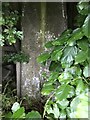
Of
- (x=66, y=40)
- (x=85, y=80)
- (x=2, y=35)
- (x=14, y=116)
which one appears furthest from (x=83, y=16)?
(x=2, y=35)

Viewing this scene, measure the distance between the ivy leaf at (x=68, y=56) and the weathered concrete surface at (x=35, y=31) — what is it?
4.63 ft

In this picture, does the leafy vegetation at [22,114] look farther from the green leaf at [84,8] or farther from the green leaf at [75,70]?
the green leaf at [84,8]

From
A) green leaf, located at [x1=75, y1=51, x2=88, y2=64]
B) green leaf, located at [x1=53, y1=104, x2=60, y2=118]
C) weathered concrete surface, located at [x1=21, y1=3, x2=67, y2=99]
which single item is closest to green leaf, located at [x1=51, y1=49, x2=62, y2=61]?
green leaf, located at [x1=75, y1=51, x2=88, y2=64]

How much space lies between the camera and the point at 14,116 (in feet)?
2.88

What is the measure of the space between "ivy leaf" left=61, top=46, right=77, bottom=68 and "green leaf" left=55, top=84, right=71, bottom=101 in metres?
0.11

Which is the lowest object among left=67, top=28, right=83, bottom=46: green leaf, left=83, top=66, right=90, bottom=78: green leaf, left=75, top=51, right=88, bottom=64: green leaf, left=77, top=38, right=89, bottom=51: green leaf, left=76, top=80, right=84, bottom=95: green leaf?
left=76, top=80, right=84, bottom=95: green leaf

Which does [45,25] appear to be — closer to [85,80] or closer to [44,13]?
[44,13]

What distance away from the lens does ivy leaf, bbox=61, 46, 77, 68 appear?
1.02 metres

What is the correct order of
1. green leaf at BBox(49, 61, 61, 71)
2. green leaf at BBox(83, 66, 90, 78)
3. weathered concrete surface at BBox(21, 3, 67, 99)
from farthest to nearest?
weathered concrete surface at BBox(21, 3, 67, 99)
green leaf at BBox(49, 61, 61, 71)
green leaf at BBox(83, 66, 90, 78)

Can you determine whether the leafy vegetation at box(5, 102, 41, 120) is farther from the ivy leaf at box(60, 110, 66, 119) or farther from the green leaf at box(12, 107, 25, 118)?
the ivy leaf at box(60, 110, 66, 119)

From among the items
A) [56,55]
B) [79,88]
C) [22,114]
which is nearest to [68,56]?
[56,55]

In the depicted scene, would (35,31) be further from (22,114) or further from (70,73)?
(22,114)

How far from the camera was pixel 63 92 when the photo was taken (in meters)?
0.95

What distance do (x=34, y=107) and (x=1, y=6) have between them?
1.07 meters
